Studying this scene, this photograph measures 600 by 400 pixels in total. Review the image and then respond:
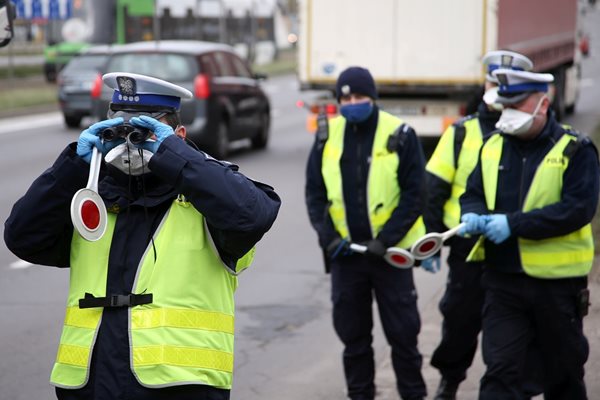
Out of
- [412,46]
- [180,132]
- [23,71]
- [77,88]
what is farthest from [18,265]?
[23,71]

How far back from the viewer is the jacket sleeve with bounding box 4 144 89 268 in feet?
12.6

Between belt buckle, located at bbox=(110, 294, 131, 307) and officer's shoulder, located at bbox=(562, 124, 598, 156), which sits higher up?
officer's shoulder, located at bbox=(562, 124, 598, 156)

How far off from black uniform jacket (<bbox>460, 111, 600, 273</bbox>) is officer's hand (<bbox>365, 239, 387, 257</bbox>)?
75cm

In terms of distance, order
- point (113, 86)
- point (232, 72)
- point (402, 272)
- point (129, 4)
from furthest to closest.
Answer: point (129, 4) < point (232, 72) < point (402, 272) < point (113, 86)

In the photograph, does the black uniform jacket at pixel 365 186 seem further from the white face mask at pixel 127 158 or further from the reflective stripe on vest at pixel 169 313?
the white face mask at pixel 127 158

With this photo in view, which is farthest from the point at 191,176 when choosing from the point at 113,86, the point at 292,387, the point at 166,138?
the point at 292,387

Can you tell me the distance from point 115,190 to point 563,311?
7.74 feet

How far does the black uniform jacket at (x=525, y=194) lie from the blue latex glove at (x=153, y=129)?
2132 millimetres

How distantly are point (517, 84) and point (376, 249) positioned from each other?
122 centimetres

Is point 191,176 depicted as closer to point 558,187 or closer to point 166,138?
point 166,138

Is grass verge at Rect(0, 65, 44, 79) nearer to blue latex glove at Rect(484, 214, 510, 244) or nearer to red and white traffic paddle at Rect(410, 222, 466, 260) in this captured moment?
red and white traffic paddle at Rect(410, 222, 466, 260)

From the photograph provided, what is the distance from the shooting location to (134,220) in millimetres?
3867

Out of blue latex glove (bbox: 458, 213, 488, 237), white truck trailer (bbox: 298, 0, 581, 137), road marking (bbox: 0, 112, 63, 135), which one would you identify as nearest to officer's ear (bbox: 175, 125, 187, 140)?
blue latex glove (bbox: 458, 213, 488, 237)

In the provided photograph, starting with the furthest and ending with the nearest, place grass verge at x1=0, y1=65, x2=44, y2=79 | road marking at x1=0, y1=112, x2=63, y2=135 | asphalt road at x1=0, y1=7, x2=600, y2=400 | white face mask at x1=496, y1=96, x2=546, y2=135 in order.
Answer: grass verge at x1=0, y1=65, x2=44, y2=79
road marking at x1=0, y1=112, x2=63, y2=135
asphalt road at x1=0, y1=7, x2=600, y2=400
white face mask at x1=496, y1=96, x2=546, y2=135
